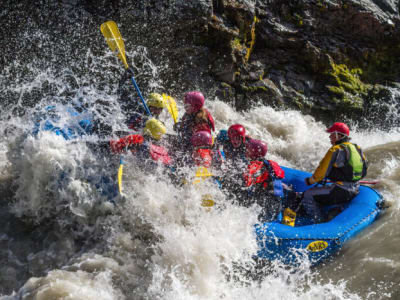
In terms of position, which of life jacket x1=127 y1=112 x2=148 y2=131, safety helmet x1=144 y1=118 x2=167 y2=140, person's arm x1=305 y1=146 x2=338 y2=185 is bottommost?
safety helmet x1=144 y1=118 x2=167 y2=140

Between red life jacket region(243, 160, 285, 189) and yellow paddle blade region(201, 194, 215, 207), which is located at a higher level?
red life jacket region(243, 160, 285, 189)

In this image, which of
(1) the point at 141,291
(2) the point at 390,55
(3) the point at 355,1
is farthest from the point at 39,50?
(2) the point at 390,55

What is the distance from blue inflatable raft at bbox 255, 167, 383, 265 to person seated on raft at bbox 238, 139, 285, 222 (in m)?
0.18

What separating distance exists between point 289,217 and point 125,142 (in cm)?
217

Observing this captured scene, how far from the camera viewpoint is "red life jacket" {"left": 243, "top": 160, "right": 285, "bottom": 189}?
4.21m

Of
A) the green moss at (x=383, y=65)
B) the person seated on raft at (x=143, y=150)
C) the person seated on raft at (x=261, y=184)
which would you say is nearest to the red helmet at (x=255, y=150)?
the person seated on raft at (x=261, y=184)

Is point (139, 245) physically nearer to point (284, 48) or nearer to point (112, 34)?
point (112, 34)

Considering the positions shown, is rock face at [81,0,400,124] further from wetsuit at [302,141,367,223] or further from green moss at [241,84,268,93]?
wetsuit at [302,141,367,223]

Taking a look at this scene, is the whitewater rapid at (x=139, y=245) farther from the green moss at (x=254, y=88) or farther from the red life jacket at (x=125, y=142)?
the green moss at (x=254, y=88)

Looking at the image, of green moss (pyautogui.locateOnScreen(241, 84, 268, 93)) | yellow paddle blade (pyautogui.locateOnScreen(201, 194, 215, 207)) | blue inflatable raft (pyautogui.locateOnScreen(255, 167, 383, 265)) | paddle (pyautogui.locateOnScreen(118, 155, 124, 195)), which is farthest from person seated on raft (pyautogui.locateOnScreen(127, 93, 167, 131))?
green moss (pyautogui.locateOnScreen(241, 84, 268, 93))

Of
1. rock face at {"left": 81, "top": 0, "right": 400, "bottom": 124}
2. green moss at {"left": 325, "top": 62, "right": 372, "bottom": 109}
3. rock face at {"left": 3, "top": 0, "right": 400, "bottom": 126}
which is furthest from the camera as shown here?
green moss at {"left": 325, "top": 62, "right": 372, "bottom": 109}

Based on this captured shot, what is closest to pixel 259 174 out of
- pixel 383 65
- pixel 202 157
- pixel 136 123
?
pixel 202 157

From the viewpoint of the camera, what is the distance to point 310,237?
3.86 m

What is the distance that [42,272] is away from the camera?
3.56 m
